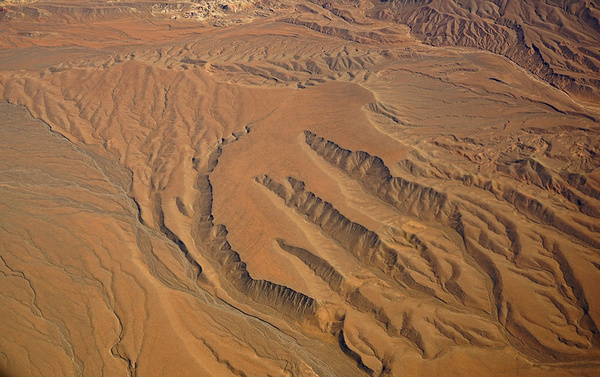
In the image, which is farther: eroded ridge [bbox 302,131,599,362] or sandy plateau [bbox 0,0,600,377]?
eroded ridge [bbox 302,131,599,362]

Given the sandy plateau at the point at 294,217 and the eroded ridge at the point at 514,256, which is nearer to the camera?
the sandy plateau at the point at 294,217

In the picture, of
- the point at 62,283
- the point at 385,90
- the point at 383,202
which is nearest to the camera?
the point at 62,283

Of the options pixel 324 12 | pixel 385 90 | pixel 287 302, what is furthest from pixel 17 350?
pixel 324 12

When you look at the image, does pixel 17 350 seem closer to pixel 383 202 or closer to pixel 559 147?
pixel 383 202

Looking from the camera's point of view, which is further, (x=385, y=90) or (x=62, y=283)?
(x=385, y=90)
